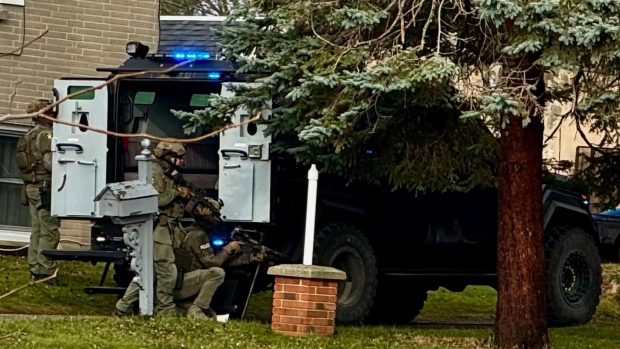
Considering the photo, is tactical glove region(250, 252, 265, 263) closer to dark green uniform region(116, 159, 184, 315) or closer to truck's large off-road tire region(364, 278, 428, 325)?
dark green uniform region(116, 159, 184, 315)

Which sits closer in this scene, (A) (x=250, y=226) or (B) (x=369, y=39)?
(B) (x=369, y=39)

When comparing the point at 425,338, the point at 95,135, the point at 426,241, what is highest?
the point at 95,135

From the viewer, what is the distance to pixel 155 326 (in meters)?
9.69

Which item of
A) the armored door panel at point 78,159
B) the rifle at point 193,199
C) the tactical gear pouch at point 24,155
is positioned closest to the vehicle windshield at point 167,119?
the armored door panel at point 78,159

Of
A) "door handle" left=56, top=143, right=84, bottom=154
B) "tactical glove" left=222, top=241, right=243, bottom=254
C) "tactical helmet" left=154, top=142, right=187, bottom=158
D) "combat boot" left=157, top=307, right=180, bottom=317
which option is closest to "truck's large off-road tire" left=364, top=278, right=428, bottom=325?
"tactical glove" left=222, top=241, right=243, bottom=254

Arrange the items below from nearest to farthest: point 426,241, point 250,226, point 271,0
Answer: point 271,0 < point 250,226 < point 426,241

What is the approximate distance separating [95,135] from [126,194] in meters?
1.86

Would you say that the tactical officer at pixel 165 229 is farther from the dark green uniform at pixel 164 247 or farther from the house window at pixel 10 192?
the house window at pixel 10 192

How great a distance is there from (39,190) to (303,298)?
15.3ft

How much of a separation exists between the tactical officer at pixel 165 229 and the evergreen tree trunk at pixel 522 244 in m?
2.78

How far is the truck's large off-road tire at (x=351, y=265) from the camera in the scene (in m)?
11.5

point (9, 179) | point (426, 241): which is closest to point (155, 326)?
point (426, 241)

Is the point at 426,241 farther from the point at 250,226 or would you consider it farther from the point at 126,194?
the point at 126,194

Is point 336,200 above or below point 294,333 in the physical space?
above
